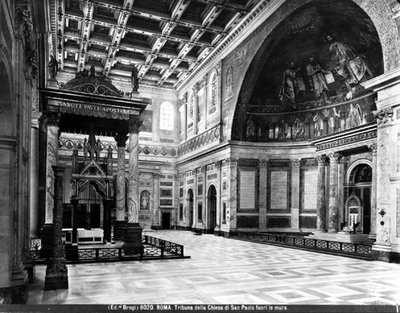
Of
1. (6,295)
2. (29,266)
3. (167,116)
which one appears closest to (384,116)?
(29,266)

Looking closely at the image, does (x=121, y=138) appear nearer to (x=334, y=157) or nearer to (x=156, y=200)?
(x=334, y=157)

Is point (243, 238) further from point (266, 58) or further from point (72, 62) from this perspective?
point (72, 62)

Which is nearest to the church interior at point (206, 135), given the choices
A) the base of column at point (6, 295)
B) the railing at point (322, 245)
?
the base of column at point (6, 295)

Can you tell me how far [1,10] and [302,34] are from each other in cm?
1740

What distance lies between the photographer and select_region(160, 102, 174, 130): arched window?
34.3 metres

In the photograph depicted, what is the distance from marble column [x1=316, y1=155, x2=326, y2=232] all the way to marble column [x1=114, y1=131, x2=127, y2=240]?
11.3 meters

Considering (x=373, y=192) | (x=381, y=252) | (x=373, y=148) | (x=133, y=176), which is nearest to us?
(x=381, y=252)

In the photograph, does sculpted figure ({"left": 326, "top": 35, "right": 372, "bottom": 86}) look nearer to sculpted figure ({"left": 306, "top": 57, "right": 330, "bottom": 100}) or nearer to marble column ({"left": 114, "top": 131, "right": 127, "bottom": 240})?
sculpted figure ({"left": 306, "top": 57, "right": 330, "bottom": 100})

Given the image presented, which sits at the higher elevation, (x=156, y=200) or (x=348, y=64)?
(x=348, y=64)

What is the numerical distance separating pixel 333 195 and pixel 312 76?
23.2 ft

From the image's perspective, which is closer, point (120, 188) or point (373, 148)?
point (120, 188)

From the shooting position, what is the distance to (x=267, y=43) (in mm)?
20938

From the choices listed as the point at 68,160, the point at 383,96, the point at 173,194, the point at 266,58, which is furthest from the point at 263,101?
the point at 68,160

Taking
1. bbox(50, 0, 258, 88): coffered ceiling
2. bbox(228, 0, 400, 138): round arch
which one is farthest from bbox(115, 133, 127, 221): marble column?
bbox(228, 0, 400, 138): round arch
